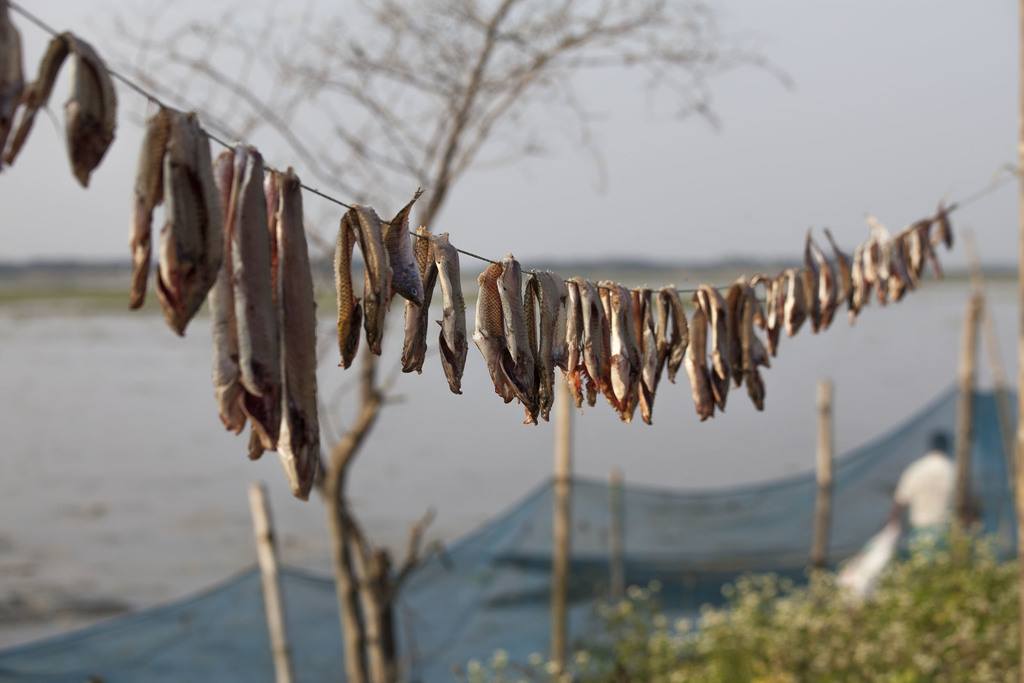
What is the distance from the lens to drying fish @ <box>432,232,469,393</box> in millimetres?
1333

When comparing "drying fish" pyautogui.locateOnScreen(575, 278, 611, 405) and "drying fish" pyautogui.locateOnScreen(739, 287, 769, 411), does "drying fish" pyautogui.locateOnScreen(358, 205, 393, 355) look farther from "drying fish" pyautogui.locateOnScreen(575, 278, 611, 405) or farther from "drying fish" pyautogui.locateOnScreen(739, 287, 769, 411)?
"drying fish" pyautogui.locateOnScreen(739, 287, 769, 411)

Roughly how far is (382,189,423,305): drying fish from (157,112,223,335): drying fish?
0.75 ft

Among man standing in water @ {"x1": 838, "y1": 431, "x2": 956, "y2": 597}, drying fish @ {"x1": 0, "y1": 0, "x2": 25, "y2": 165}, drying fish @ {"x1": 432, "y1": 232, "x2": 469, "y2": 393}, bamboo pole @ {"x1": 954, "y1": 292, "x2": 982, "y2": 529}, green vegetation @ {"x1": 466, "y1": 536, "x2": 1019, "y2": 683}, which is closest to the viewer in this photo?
drying fish @ {"x1": 0, "y1": 0, "x2": 25, "y2": 165}

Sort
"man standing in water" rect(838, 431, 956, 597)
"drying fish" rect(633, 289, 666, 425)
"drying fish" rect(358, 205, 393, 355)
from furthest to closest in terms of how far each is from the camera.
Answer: "man standing in water" rect(838, 431, 956, 597) < "drying fish" rect(633, 289, 666, 425) < "drying fish" rect(358, 205, 393, 355)

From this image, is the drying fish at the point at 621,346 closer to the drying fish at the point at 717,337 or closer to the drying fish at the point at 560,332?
the drying fish at the point at 560,332

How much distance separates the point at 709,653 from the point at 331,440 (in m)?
2.06

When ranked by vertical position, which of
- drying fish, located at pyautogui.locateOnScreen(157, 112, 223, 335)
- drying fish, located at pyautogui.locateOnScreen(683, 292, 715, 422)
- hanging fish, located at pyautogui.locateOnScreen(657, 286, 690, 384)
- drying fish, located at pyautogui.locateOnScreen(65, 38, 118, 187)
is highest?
drying fish, located at pyautogui.locateOnScreen(65, 38, 118, 187)

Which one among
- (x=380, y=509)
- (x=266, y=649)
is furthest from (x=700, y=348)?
(x=380, y=509)

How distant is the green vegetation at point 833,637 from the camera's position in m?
4.92

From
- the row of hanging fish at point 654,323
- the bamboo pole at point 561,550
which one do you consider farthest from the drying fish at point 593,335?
the bamboo pole at point 561,550

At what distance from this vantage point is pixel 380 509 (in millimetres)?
11516

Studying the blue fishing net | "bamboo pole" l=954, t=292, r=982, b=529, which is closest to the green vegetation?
the blue fishing net

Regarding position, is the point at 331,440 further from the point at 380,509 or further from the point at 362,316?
the point at 380,509

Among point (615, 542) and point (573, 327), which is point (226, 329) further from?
point (615, 542)
